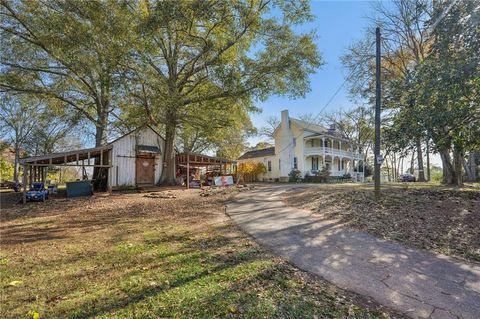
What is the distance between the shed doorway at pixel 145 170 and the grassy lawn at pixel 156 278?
12.7m

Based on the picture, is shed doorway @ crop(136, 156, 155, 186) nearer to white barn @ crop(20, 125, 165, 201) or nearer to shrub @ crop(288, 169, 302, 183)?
white barn @ crop(20, 125, 165, 201)

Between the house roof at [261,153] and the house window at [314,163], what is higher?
the house roof at [261,153]

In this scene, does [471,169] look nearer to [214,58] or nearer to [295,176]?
[295,176]

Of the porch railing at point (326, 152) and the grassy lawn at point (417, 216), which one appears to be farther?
the porch railing at point (326, 152)

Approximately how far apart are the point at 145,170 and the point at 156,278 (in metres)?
17.6

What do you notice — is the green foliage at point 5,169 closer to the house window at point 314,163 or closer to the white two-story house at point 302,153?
the white two-story house at point 302,153

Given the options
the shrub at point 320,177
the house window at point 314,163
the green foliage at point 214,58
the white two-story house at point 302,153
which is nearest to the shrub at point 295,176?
the shrub at point 320,177

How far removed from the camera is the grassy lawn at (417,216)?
6188 mm

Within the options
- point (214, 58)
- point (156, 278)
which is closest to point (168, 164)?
point (214, 58)

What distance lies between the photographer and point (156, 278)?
393cm

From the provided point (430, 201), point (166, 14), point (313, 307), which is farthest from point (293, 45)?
point (313, 307)

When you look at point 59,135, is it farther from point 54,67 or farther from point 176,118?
point 176,118

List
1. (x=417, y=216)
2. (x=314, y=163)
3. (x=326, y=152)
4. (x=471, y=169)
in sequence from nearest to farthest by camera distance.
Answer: (x=417, y=216), (x=471, y=169), (x=326, y=152), (x=314, y=163)

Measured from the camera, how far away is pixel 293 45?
640 inches
